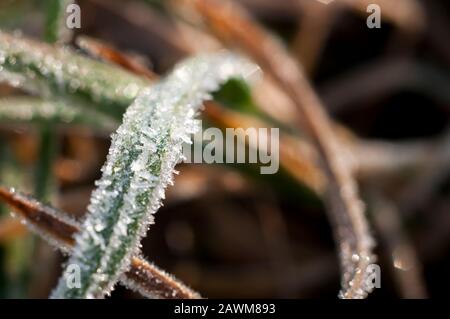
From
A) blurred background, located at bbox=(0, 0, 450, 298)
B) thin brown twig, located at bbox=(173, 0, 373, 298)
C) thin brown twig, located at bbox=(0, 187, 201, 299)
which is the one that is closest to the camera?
thin brown twig, located at bbox=(0, 187, 201, 299)

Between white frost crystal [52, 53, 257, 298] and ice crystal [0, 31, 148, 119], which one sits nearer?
white frost crystal [52, 53, 257, 298]

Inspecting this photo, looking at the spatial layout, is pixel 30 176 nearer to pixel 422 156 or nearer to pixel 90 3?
pixel 90 3

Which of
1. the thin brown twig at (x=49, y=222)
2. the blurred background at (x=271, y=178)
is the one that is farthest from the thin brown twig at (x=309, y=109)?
the thin brown twig at (x=49, y=222)

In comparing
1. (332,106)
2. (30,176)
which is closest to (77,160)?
(30,176)

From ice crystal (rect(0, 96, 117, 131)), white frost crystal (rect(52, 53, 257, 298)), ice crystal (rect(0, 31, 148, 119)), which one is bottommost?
white frost crystal (rect(52, 53, 257, 298))

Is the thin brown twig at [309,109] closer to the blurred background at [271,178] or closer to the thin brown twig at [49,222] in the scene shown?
the blurred background at [271,178]

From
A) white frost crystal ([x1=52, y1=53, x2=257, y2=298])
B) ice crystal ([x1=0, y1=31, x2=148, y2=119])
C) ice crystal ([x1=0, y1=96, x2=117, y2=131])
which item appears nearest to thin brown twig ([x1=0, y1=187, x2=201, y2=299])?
white frost crystal ([x1=52, y1=53, x2=257, y2=298])

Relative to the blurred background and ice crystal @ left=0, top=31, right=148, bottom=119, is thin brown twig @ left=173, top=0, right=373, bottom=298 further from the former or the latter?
ice crystal @ left=0, top=31, right=148, bottom=119
